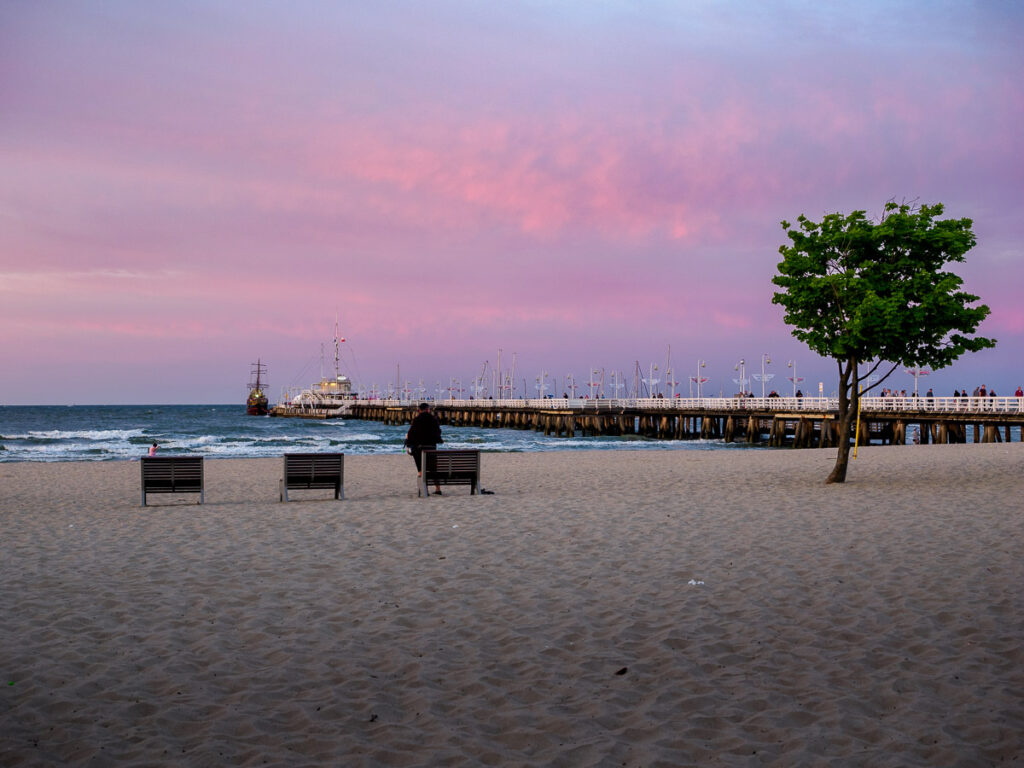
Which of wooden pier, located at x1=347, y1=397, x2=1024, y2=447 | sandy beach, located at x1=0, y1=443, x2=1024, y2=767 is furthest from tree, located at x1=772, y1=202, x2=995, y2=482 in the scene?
wooden pier, located at x1=347, y1=397, x2=1024, y2=447

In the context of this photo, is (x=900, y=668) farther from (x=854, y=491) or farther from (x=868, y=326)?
(x=868, y=326)

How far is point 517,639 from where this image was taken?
5.84m

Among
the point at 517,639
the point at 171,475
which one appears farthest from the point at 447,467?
the point at 517,639

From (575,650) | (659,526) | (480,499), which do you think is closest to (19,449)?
(480,499)

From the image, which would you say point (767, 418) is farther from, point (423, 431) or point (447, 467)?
point (447, 467)

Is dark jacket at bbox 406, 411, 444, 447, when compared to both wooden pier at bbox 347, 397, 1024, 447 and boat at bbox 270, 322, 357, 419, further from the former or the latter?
boat at bbox 270, 322, 357, 419

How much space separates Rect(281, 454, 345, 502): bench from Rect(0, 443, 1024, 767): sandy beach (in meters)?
2.10

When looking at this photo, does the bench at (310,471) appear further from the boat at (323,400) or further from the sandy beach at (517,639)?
the boat at (323,400)

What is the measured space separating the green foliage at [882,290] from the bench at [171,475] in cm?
1166

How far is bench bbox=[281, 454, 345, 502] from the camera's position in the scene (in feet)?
45.8

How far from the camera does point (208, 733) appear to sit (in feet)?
13.9

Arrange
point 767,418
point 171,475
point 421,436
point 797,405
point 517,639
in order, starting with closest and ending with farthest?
point 517,639 → point 171,475 → point 421,436 → point 797,405 → point 767,418

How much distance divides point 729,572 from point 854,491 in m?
8.33

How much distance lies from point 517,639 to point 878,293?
13146mm
